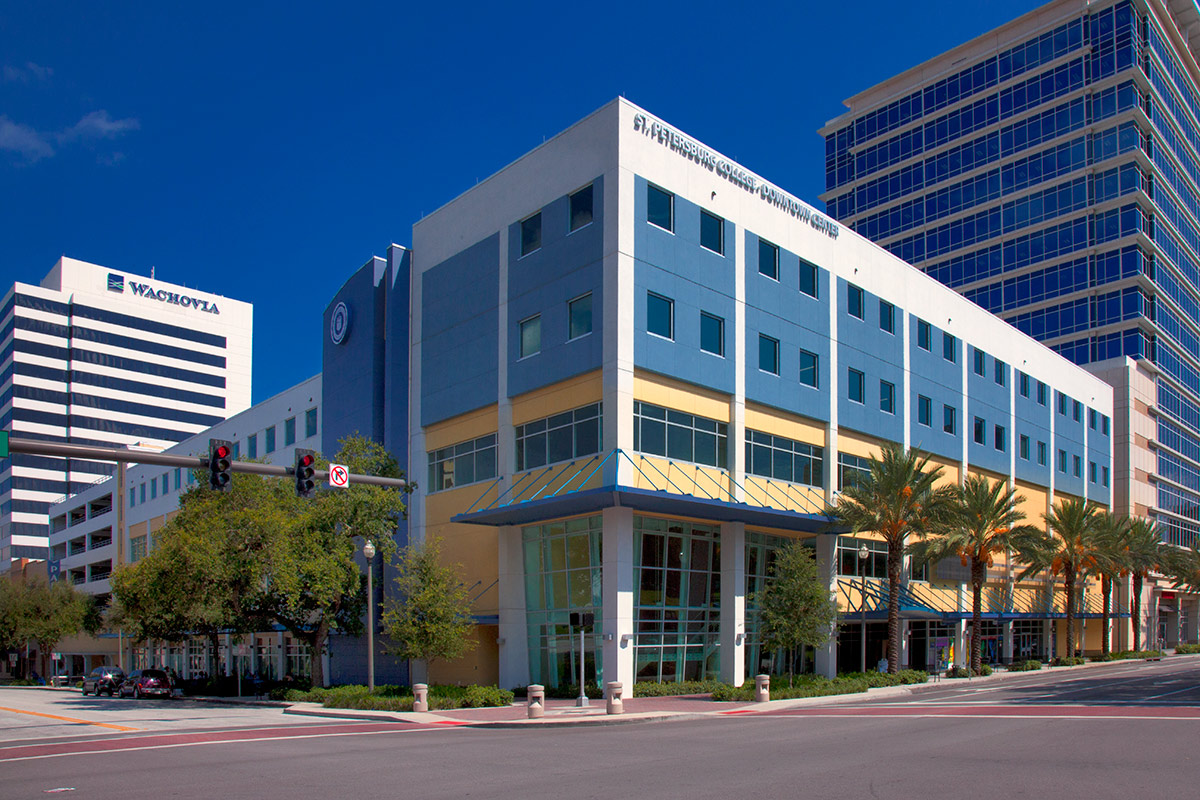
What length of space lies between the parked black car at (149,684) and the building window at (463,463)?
62.5ft

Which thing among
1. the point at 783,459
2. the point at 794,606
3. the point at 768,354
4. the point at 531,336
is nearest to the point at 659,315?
the point at 531,336

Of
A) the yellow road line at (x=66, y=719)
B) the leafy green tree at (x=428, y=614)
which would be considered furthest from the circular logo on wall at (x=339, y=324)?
the yellow road line at (x=66, y=719)

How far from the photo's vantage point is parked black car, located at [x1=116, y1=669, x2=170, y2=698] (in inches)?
2009

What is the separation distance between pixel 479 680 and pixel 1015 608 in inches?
1505

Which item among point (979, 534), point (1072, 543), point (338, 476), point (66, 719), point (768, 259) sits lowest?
point (66, 719)

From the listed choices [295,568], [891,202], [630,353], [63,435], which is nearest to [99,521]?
[63,435]

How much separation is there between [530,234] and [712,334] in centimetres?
853

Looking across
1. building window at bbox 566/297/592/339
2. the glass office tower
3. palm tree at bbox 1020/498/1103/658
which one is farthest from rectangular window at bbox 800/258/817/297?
the glass office tower

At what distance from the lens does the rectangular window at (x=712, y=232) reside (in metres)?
40.6

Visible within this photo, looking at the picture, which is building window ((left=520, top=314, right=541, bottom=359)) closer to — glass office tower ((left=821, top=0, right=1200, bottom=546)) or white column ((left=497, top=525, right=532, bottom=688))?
white column ((left=497, top=525, right=532, bottom=688))

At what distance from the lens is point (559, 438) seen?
3866 centimetres

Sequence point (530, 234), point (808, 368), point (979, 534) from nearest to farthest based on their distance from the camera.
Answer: point (530, 234) → point (808, 368) → point (979, 534)

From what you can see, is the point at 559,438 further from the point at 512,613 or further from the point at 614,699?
the point at 614,699

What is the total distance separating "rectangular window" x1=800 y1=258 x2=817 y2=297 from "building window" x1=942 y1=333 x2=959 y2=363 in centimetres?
1397
